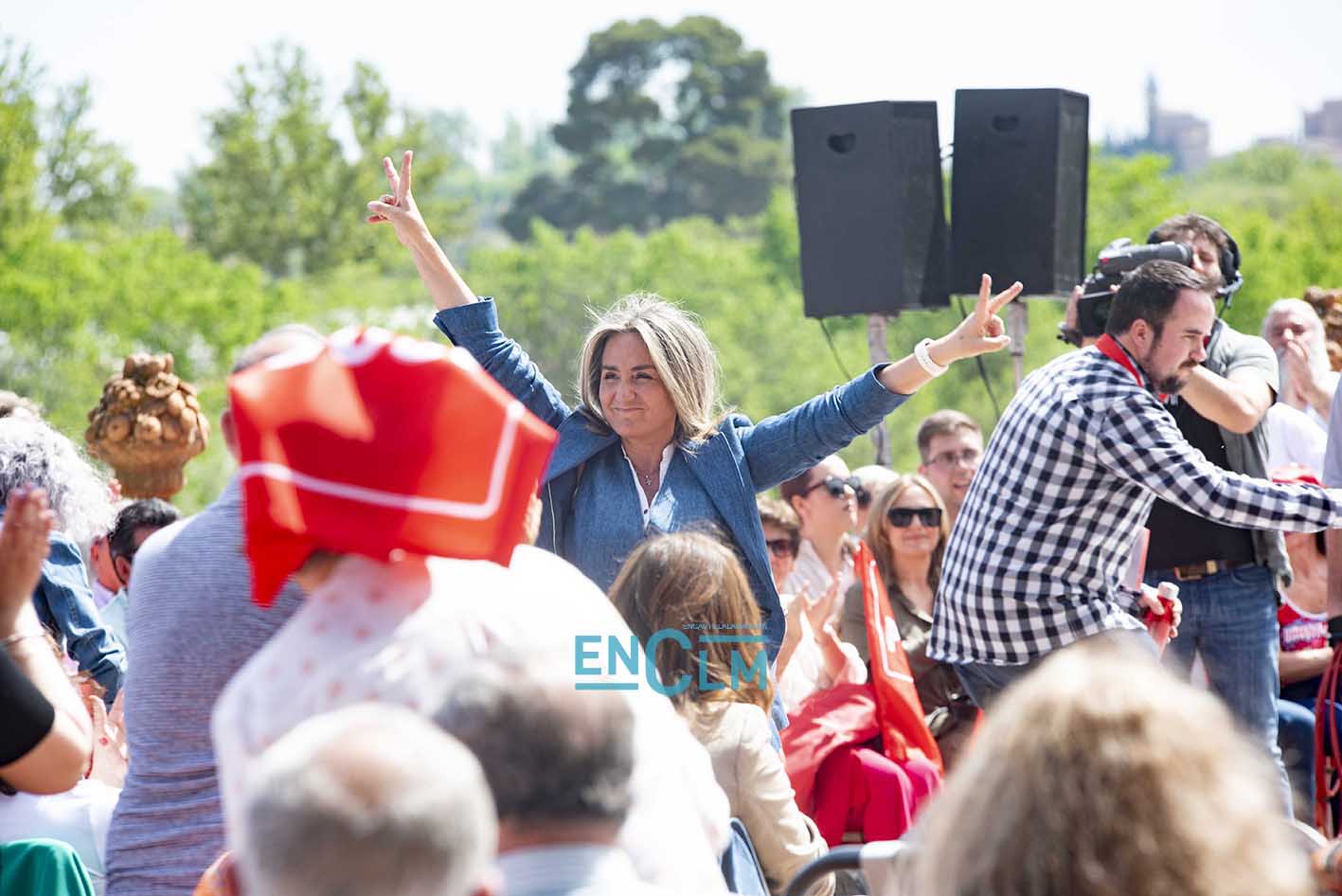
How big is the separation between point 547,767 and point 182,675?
90cm

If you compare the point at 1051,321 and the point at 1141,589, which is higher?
the point at 1141,589

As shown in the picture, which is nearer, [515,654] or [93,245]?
[515,654]

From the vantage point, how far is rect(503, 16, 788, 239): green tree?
69.0 m

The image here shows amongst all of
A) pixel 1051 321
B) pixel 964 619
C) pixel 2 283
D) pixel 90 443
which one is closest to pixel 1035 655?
pixel 964 619

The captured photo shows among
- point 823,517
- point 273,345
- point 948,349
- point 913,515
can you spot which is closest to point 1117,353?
point 948,349

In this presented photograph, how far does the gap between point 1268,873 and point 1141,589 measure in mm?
2909

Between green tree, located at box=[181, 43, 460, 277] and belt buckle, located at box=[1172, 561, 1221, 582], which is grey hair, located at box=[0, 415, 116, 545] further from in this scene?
green tree, located at box=[181, 43, 460, 277]

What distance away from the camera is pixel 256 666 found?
6.13ft

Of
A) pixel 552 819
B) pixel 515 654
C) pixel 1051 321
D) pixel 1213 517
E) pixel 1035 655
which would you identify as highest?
pixel 515 654

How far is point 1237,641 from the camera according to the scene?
4.46 meters

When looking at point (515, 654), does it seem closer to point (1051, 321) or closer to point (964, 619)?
point (964, 619)

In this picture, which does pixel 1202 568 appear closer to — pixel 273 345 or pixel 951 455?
pixel 951 455

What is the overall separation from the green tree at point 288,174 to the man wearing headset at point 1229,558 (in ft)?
123

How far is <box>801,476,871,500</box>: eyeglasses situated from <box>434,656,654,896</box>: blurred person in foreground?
401cm
